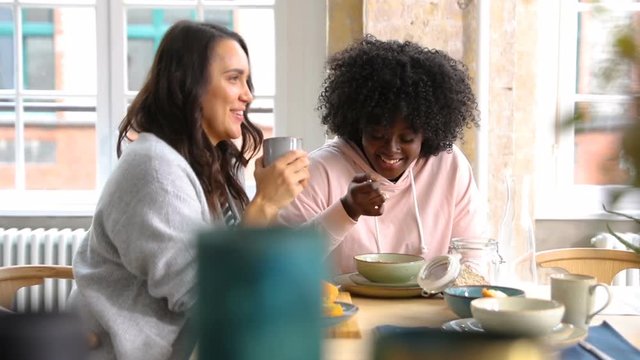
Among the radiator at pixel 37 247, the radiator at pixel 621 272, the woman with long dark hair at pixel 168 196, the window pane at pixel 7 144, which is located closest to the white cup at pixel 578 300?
the woman with long dark hair at pixel 168 196

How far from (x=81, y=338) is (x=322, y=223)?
1.41 metres

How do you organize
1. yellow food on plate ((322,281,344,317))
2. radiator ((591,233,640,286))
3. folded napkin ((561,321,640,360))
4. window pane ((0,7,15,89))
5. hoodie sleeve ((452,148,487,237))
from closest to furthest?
folded napkin ((561,321,640,360)) → yellow food on plate ((322,281,344,317)) → hoodie sleeve ((452,148,487,237)) → radiator ((591,233,640,286)) → window pane ((0,7,15,89))

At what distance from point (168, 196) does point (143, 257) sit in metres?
0.12

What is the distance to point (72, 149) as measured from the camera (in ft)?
11.6

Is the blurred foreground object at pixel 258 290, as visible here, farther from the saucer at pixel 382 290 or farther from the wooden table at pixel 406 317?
the saucer at pixel 382 290

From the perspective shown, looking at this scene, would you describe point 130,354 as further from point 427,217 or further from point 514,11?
point 514,11

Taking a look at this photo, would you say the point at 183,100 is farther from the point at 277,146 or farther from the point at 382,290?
the point at 382,290

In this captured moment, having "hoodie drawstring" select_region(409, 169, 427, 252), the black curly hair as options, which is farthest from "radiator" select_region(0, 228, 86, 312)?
"hoodie drawstring" select_region(409, 169, 427, 252)

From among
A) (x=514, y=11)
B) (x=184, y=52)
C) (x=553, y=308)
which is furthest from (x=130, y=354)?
(x=514, y=11)

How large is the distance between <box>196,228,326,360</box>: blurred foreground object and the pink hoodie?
1577 mm

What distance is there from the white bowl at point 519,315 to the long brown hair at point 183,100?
84 cm

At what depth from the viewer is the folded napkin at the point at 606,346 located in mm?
1147

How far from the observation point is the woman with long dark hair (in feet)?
Result: 4.63

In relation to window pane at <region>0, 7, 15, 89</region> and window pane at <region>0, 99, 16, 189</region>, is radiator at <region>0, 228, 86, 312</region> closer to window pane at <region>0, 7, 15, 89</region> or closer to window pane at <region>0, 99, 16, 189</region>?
window pane at <region>0, 99, 16, 189</region>
